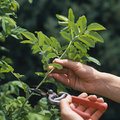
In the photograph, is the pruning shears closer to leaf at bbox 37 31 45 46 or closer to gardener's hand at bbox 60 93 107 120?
gardener's hand at bbox 60 93 107 120

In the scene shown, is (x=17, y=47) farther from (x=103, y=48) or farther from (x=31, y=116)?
(x=31, y=116)

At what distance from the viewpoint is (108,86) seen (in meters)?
2.06

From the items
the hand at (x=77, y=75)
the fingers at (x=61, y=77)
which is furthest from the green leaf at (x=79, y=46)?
the fingers at (x=61, y=77)

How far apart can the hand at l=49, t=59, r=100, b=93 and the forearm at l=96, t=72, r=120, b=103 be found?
0.10 ft

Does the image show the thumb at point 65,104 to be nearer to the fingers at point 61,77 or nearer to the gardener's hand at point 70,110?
the gardener's hand at point 70,110

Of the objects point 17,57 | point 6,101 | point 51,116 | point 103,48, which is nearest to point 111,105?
point 103,48

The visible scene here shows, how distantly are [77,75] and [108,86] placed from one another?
27cm

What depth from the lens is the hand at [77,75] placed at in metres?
1.78

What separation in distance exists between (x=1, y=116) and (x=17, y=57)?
2249 millimetres

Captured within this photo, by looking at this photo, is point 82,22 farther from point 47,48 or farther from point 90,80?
point 90,80

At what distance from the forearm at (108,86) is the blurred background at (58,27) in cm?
164

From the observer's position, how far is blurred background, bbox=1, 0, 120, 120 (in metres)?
3.76

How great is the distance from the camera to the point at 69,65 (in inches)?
69.6

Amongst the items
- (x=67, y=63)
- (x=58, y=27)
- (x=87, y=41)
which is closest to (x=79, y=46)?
(x=87, y=41)
